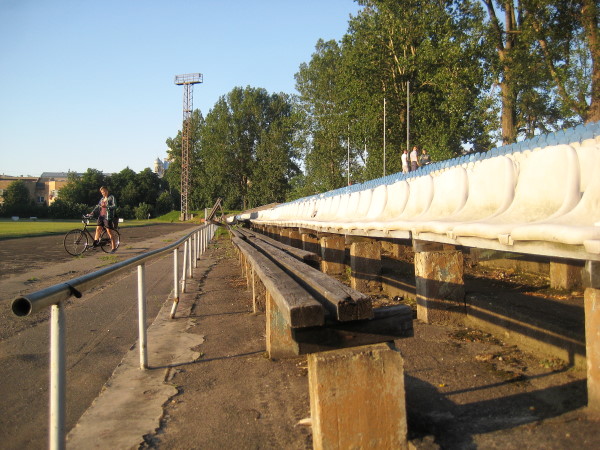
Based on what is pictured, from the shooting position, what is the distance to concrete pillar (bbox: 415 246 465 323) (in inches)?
206

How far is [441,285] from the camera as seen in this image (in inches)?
206

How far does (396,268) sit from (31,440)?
6786 millimetres

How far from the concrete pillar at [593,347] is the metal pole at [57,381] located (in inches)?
106

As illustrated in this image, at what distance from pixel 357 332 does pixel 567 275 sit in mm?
4234

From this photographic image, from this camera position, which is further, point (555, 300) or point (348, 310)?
point (555, 300)

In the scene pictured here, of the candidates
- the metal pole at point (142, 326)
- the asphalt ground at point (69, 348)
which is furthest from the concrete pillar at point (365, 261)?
the metal pole at point (142, 326)

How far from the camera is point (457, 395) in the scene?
3400 millimetres

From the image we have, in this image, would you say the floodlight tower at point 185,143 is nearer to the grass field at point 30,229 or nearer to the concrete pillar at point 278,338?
the grass field at point 30,229

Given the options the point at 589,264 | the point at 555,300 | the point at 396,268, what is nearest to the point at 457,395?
the point at 589,264

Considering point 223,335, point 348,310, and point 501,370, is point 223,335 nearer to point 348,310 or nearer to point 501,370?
point 501,370

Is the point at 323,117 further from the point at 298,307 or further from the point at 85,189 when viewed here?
the point at 85,189

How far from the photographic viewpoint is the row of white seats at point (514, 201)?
315 cm

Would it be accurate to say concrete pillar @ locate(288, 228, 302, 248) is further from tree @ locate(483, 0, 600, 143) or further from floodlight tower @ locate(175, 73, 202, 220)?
floodlight tower @ locate(175, 73, 202, 220)

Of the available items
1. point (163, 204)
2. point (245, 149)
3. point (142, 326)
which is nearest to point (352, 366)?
point (142, 326)
